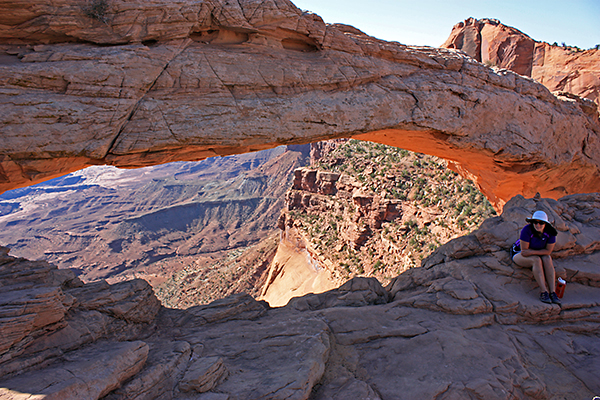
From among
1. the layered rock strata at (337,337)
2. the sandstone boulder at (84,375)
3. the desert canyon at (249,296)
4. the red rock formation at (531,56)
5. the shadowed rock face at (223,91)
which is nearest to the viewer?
the sandstone boulder at (84,375)

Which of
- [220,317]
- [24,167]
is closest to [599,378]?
[220,317]

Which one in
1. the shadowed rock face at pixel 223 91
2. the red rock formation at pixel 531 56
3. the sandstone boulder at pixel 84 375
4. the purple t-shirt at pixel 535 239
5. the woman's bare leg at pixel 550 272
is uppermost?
the red rock formation at pixel 531 56

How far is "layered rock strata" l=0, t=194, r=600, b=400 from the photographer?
533 cm

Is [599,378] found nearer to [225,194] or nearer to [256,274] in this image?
[256,274]

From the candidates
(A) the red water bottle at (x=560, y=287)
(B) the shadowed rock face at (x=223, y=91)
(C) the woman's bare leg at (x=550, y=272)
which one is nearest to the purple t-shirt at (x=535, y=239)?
(C) the woman's bare leg at (x=550, y=272)

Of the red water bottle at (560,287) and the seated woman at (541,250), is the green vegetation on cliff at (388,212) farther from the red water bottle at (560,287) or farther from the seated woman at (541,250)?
the seated woman at (541,250)

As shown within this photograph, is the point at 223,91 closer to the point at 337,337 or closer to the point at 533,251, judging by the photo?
the point at 337,337

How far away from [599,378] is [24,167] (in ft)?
41.7

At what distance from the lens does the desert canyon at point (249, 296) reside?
18.5 ft

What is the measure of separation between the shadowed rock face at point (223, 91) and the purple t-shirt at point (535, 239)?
5.08 metres

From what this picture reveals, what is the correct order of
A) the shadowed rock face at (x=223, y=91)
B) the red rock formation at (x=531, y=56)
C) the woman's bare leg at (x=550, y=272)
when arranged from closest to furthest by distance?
1. the shadowed rock face at (x=223, y=91)
2. the woman's bare leg at (x=550, y=272)
3. the red rock formation at (x=531, y=56)

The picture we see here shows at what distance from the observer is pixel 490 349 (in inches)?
255

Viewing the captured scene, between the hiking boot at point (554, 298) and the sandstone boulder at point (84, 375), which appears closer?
the sandstone boulder at point (84, 375)

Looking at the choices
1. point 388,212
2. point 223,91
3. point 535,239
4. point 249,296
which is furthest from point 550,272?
point 388,212
